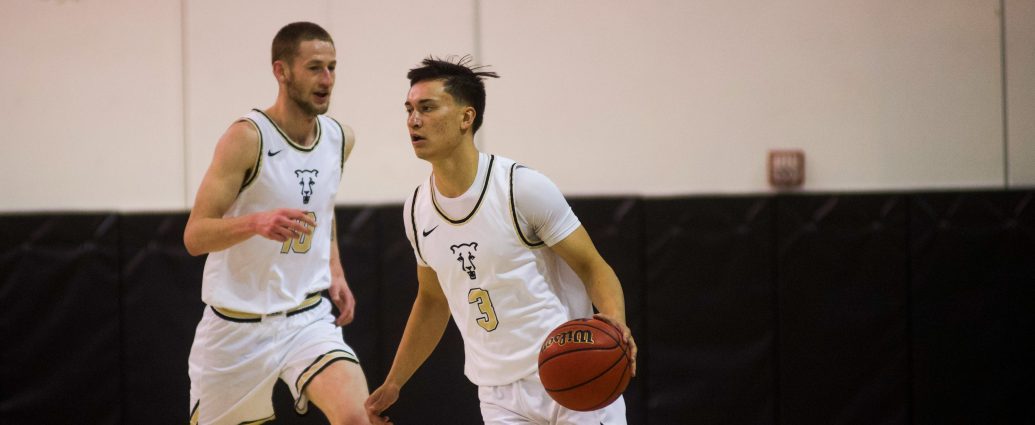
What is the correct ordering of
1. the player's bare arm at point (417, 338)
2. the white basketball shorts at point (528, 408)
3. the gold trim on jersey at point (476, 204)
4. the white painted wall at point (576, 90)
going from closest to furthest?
the white basketball shorts at point (528, 408), the gold trim on jersey at point (476, 204), the player's bare arm at point (417, 338), the white painted wall at point (576, 90)

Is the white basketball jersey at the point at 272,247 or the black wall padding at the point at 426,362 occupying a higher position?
the white basketball jersey at the point at 272,247

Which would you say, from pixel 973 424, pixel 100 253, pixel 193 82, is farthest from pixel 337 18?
pixel 973 424

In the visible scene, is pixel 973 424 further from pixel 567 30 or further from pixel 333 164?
pixel 333 164

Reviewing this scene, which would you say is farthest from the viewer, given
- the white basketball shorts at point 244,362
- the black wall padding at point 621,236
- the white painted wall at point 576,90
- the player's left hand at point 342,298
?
the white painted wall at point 576,90

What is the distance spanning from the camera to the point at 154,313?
5.75 meters

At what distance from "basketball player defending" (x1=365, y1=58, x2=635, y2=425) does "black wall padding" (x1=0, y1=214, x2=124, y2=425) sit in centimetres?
292

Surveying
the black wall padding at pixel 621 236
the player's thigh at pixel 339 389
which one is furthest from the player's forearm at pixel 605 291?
the black wall padding at pixel 621 236

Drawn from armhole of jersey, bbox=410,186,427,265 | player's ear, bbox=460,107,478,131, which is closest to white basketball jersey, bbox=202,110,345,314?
armhole of jersey, bbox=410,186,427,265

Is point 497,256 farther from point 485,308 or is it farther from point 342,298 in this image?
point 342,298

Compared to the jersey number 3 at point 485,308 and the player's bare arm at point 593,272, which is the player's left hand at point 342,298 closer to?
the jersey number 3 at point 485,308

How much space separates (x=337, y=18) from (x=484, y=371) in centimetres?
352

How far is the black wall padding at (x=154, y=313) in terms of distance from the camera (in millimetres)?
5738

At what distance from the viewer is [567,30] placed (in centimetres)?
630

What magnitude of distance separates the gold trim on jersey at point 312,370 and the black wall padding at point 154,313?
81.1 inches
